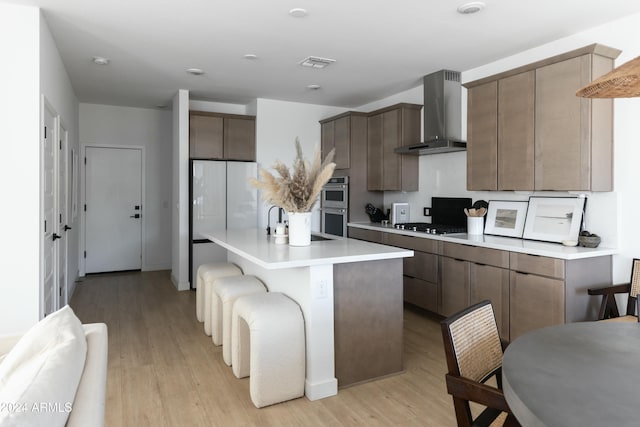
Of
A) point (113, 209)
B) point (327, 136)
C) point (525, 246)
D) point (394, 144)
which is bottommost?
point (525, 246)

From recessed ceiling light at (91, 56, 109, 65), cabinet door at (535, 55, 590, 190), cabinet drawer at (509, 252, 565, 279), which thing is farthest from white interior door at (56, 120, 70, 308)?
cabinet door at (535, 55, 590, 190)

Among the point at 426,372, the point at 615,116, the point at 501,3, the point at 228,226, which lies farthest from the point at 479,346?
the point at 228,226

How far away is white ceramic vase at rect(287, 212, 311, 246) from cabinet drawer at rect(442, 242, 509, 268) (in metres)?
1.55

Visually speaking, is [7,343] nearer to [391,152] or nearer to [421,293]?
[421,293]

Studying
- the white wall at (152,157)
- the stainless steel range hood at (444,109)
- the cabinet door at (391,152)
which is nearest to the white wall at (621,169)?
the stainless steel range hood at (444,109)

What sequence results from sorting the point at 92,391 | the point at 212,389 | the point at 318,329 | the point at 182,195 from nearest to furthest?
the point at 92,391 → the point at 318,329 → the point at 212,389 → the point at 182,195

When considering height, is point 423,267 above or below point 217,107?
below

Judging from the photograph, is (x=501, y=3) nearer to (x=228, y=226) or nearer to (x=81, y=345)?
(x=81, y=345)

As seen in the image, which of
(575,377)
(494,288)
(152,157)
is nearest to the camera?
(575,377)

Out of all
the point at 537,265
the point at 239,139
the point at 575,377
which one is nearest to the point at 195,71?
the point at 239,139

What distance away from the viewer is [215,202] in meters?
5.77

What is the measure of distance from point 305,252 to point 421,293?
2.01 m

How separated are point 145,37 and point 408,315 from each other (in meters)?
3.71

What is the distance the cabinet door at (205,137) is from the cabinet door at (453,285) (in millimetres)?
3458
